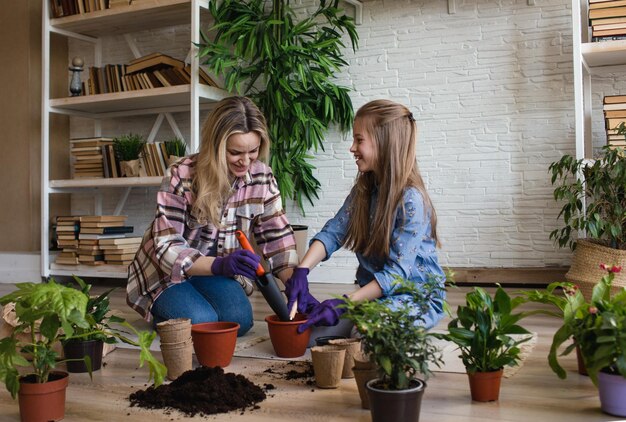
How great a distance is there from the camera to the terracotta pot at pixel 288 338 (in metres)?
2.14

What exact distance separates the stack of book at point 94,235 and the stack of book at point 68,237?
0.05 metres

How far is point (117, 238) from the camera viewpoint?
14.3 ft

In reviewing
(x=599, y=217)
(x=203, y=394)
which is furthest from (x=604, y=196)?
(x=203, y=394)

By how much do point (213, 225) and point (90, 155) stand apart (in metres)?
2.42

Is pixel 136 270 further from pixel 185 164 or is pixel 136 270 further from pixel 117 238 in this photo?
pixel 117 238

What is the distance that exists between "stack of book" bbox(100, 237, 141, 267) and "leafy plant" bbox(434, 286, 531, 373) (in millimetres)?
3129

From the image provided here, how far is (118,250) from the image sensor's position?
432 cm

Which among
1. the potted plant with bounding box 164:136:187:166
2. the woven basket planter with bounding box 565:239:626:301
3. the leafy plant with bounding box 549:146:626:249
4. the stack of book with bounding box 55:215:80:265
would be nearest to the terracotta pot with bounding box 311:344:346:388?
the woven basket planter with bounding box 565:239:626:301

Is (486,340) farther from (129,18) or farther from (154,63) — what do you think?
(129,18)

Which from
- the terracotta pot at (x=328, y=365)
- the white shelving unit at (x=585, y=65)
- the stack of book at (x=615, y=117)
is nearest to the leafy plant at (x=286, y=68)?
the white shelving unit at (x=585, y=65)

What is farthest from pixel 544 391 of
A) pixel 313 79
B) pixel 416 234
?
pixel 313 79

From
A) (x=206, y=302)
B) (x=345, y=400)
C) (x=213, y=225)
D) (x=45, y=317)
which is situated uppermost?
(x=213, y=225)

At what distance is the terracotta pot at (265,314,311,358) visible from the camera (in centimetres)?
214

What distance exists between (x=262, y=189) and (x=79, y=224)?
229 centimetres
